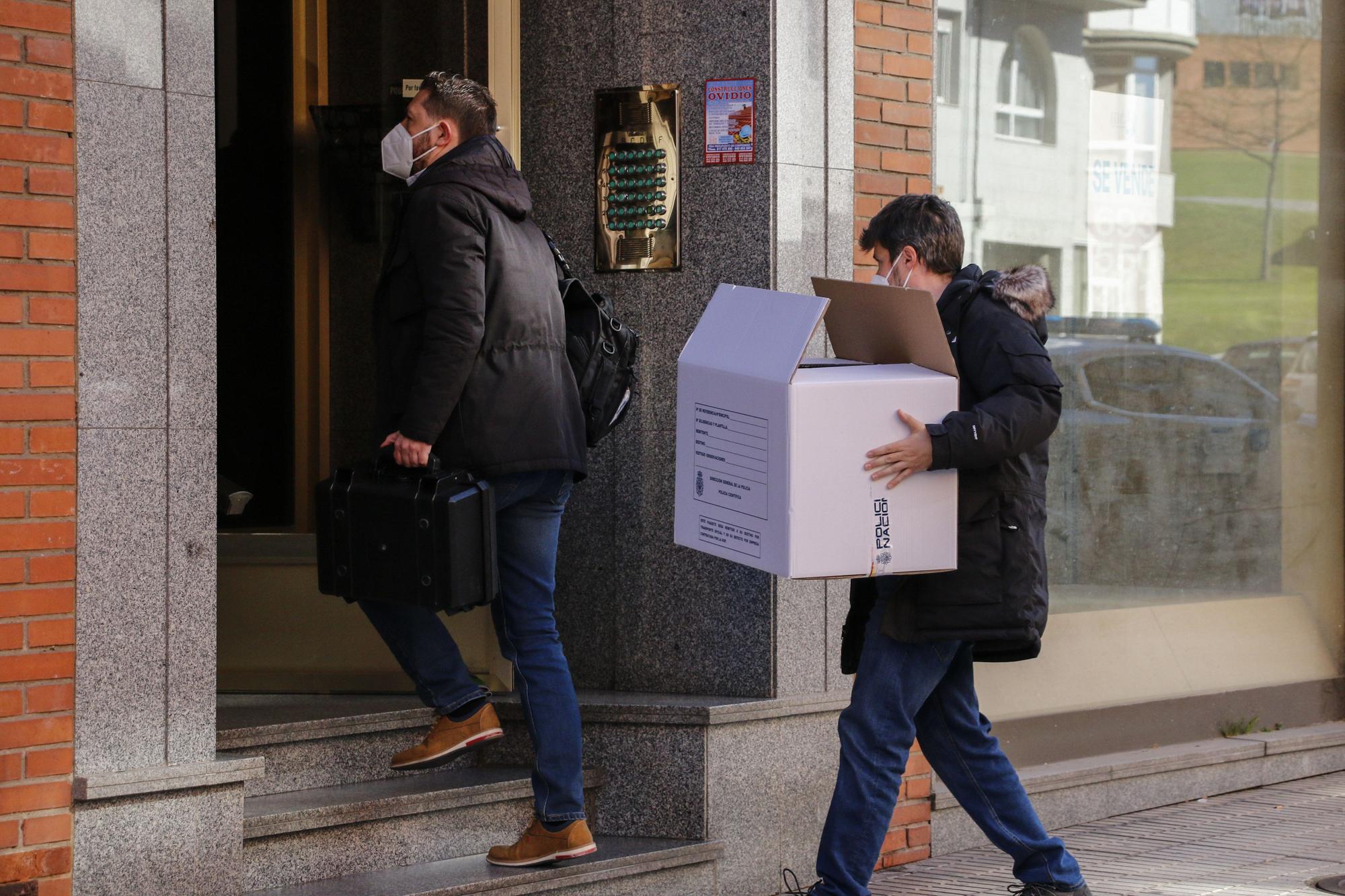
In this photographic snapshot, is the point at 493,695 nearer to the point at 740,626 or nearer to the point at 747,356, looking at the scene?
the point at 740,626

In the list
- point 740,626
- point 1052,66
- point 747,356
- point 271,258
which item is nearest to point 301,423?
point 271,258

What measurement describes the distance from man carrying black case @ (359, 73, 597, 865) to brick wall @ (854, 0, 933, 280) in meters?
1.37

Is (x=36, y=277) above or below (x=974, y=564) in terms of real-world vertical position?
above

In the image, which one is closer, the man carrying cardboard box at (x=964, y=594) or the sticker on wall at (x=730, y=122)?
the man carrying cardboard box at (x=964, y=594)

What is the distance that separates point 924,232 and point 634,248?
1.48 meters

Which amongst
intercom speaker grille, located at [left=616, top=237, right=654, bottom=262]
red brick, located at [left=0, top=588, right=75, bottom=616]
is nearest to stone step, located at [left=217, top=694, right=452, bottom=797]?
red brick, located at [left=0, top=588, right=75, bottom=616]

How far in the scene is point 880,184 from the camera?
5.87 m

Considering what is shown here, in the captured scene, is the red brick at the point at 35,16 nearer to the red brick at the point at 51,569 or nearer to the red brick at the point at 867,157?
the red brick at the point at 51,569

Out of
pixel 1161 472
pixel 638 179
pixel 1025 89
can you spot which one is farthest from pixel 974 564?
pixel 1161 472

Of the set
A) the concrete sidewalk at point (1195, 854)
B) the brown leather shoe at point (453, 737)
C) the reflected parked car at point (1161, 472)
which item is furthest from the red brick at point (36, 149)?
the reflected parked car at point (1161, 472)

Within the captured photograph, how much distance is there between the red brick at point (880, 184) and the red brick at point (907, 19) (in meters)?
0.49

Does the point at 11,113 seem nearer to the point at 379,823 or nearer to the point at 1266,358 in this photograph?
the point at 379,823

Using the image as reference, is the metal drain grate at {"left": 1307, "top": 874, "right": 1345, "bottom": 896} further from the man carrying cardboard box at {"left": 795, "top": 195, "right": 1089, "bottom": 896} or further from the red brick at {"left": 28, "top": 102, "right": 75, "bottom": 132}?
the red brick at {"left": 28, "top": 102, "right": 75, "bottom": 132}

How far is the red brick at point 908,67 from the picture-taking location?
231 inches
